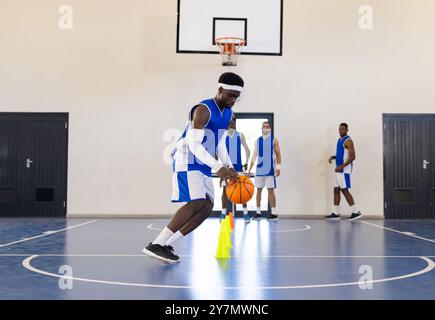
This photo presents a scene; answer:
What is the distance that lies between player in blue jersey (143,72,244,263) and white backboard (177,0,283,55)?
5550 millimetres

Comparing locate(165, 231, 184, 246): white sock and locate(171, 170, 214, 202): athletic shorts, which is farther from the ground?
locate(171, 170, 214, 202): athletic shorts

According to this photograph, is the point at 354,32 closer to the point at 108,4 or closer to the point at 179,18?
the point at 179,18

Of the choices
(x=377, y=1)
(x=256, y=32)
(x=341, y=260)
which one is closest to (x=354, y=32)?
(x=377, y=1)

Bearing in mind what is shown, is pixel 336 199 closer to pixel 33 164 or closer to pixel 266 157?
pixel 266 157

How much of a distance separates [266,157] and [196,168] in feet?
17.2

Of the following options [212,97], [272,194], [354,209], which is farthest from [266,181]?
[212,97]

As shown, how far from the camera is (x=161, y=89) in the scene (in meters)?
9.48

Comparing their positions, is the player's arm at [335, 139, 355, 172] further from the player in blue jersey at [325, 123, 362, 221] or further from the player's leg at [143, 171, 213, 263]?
the player's leg at [143, 171, 213, 263]

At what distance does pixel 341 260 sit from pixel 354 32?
7.13 m

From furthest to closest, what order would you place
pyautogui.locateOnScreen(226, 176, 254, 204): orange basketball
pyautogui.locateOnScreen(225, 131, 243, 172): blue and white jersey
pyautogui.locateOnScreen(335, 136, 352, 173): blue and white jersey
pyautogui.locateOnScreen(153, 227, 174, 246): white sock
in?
pyautogui.locateOnScreen(335, 136, 352, 173): blue and white jersey
pyautogui.locateOnScreen(225, 131, 243, 172): blue and white jersey
pyautogui.locateOnScreen(226, 176, 254, 204): orange basketball
pyautogui.locateOnScreen(153, 227, 174, 246): white sock

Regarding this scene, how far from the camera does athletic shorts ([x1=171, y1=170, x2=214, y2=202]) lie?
369 centimetres

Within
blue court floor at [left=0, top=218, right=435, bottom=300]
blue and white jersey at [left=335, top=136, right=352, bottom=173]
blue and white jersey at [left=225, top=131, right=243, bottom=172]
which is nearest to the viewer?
blue court floor at [left=0, top=218, right=435, bottom=300]

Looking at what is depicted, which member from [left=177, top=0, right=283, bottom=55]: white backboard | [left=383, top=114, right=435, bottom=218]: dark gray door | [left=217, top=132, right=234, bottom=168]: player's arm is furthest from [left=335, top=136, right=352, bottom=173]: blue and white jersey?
[left=217, top=132, right=234, bottom=168]: player's arm

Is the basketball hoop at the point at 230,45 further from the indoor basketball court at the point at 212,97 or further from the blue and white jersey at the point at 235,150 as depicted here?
the blue and white jersey at the point at 235,150
